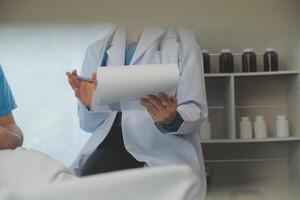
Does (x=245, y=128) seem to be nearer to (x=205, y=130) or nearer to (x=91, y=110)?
(x=205, y=130)

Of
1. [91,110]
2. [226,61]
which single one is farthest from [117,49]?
[226,61]

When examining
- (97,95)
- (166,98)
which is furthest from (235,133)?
(97,95)

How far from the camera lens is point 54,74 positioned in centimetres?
108

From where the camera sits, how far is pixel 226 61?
107 cm

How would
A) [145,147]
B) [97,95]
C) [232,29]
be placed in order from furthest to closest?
[232,29] < [145,147] < [97,95]

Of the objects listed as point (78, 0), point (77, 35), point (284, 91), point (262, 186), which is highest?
point (78, 0)

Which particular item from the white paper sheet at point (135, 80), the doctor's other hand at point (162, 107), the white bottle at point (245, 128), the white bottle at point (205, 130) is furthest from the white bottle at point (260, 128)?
the white paper sheet at point (135, 80)

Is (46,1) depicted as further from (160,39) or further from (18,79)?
(160,39)

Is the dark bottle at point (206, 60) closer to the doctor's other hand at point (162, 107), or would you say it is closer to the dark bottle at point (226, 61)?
the dark bottle at point (226, 61)

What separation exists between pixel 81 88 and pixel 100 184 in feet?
2.23

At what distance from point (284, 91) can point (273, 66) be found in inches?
3.2

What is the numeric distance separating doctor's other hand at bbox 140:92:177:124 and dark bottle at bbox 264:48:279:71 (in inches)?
14.1

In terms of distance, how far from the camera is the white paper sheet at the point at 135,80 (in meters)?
0.70

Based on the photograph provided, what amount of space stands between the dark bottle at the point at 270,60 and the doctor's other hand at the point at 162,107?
0.36m
